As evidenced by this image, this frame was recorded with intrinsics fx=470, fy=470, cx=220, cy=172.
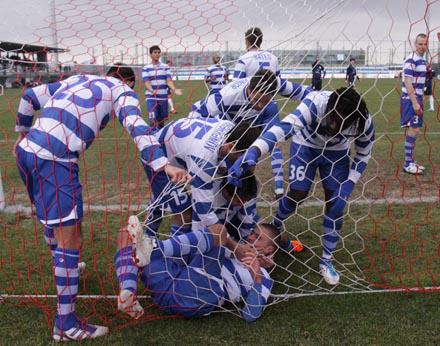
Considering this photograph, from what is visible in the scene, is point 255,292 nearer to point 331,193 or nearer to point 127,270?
point 127,270

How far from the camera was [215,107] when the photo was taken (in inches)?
139

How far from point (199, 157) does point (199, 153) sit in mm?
26

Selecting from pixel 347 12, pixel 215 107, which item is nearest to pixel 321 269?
pixel 215 107

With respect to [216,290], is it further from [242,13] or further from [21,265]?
[242,13]

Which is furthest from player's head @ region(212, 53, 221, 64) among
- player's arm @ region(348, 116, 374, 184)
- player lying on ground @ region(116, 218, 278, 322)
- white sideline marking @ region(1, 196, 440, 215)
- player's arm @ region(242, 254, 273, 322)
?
white sideline marking @ region(1, 196, 440, 215)

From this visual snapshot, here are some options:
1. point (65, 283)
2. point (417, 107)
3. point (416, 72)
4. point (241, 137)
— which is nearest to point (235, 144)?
point (241, 137)

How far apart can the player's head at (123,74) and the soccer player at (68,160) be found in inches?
13.9

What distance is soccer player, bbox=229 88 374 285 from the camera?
8.57ft

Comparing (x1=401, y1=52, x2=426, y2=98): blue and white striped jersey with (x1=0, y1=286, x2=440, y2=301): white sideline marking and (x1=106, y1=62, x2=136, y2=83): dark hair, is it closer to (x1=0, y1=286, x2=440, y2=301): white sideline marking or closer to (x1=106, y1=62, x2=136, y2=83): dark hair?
(x1=0, y1=286, x2=440, y2=301): white sideline marking

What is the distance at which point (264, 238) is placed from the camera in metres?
2.99

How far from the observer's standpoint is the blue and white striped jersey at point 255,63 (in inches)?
137

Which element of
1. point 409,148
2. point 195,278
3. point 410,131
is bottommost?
point 195,278

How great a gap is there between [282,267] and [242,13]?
1715mm

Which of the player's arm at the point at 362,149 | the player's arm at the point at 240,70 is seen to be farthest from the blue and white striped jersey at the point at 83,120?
the player's arm at the point at 240,70
